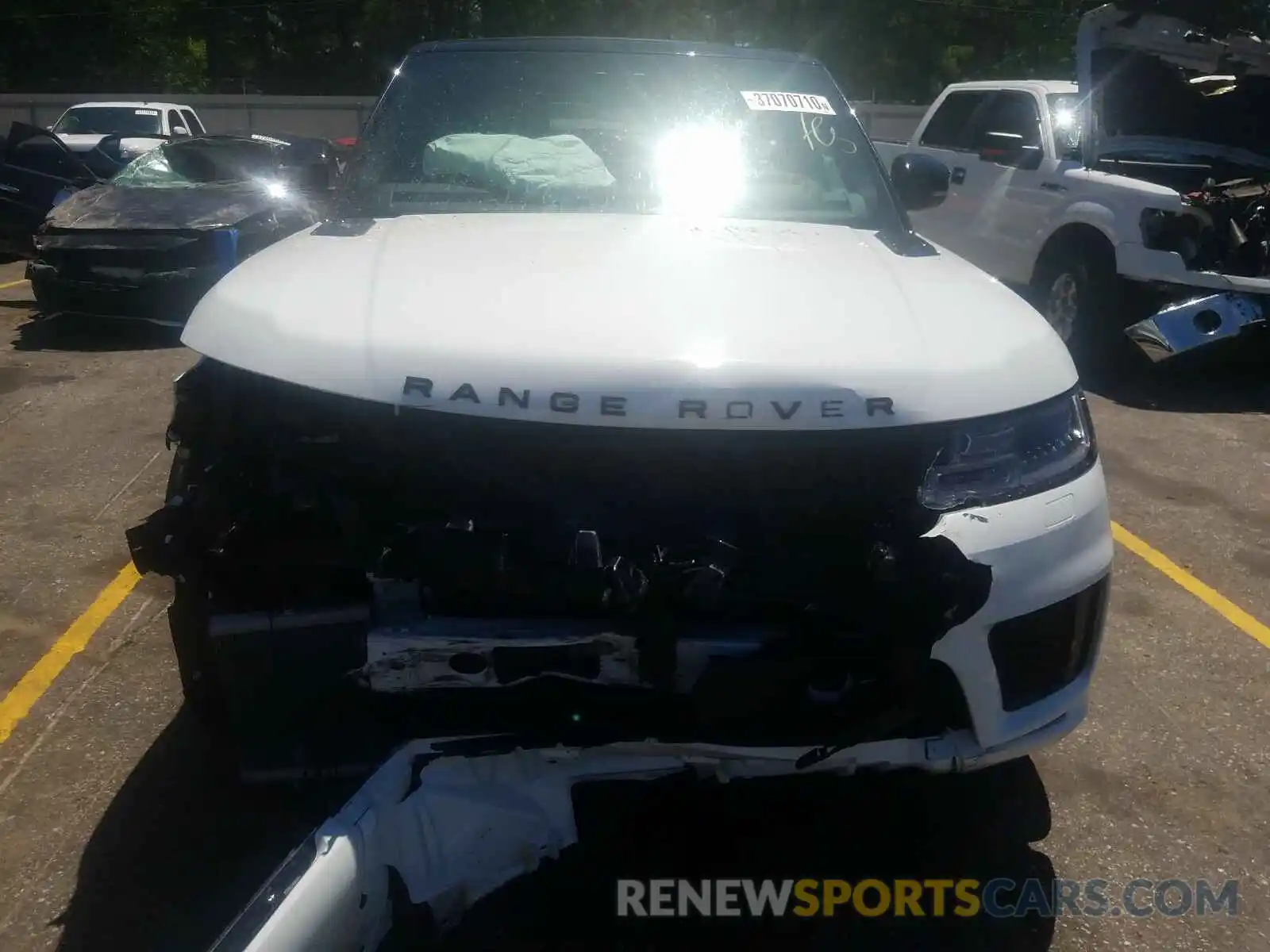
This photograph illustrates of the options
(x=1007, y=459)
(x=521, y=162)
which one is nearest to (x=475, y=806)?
(x=1007, y=459)

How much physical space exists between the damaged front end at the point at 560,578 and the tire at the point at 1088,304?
616 cm

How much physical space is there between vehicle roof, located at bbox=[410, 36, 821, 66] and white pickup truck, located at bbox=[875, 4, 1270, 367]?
4429 mm

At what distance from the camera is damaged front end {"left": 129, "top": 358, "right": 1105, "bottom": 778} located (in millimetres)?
2188

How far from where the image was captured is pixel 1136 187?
7844 mm

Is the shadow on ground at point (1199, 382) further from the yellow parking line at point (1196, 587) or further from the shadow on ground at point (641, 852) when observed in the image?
the shadow on ground at point (641, 852)

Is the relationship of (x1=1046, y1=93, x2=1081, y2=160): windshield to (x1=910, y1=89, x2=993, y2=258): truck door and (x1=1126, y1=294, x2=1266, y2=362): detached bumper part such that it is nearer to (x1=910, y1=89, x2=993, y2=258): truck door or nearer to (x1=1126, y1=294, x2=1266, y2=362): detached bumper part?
(x1=910, y1=89, x2=993, y2=258): truck door

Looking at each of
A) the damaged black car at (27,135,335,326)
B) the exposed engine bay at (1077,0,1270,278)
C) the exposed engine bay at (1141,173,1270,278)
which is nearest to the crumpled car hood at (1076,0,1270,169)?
the exposed engine bay at (1077,0,1270,278)

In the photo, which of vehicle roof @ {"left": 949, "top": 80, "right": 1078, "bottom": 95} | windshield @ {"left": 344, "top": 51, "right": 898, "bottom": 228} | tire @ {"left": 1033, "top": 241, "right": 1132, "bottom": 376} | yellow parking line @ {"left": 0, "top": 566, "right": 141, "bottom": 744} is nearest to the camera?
yellow parking line @ {"left": 0, "top": 566, "right": 141, "bottom": 744}

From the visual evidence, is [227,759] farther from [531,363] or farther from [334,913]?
[531,363]

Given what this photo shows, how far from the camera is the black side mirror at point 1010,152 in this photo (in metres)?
8.14

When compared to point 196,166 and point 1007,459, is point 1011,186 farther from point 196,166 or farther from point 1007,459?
point 1007,459

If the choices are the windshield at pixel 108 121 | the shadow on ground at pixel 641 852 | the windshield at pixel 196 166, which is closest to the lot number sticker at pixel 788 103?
the shadow on ground at pixel 641 852

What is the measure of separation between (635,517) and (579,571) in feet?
0.69

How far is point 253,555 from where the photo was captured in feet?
7.43
